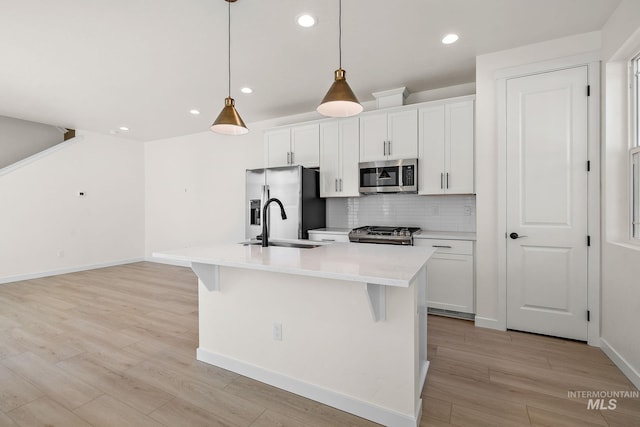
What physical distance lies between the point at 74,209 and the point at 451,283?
6630 mm

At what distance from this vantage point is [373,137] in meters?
3.80

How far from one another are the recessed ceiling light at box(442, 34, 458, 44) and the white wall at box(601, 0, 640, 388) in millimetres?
1116

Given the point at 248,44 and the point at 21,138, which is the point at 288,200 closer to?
the point at 248,44

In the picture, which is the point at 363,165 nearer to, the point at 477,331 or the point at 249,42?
the point at 249,42

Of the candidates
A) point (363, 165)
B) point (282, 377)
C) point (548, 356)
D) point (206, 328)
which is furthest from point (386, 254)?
point (363, 165)

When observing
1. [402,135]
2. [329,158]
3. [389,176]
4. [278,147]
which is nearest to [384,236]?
[389,176]

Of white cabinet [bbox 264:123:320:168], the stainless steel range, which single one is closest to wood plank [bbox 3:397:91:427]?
the stainless steel range

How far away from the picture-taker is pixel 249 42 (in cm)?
275

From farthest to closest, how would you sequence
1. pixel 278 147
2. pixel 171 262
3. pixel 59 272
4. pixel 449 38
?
1. pixel 171 262
2. pixel 59 272
3. pixel 278 147
4. pixel 449 38

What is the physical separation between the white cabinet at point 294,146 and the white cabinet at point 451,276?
1.91 metres

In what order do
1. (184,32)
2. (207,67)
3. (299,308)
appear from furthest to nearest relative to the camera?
(207,67), (184,32), (299,308)

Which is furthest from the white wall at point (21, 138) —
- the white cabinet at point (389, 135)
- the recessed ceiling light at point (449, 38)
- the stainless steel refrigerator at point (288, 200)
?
the recessed ceiling light at point (449, 38)

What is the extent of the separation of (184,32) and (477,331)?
3.89m

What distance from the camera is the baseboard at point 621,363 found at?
1.99 m
